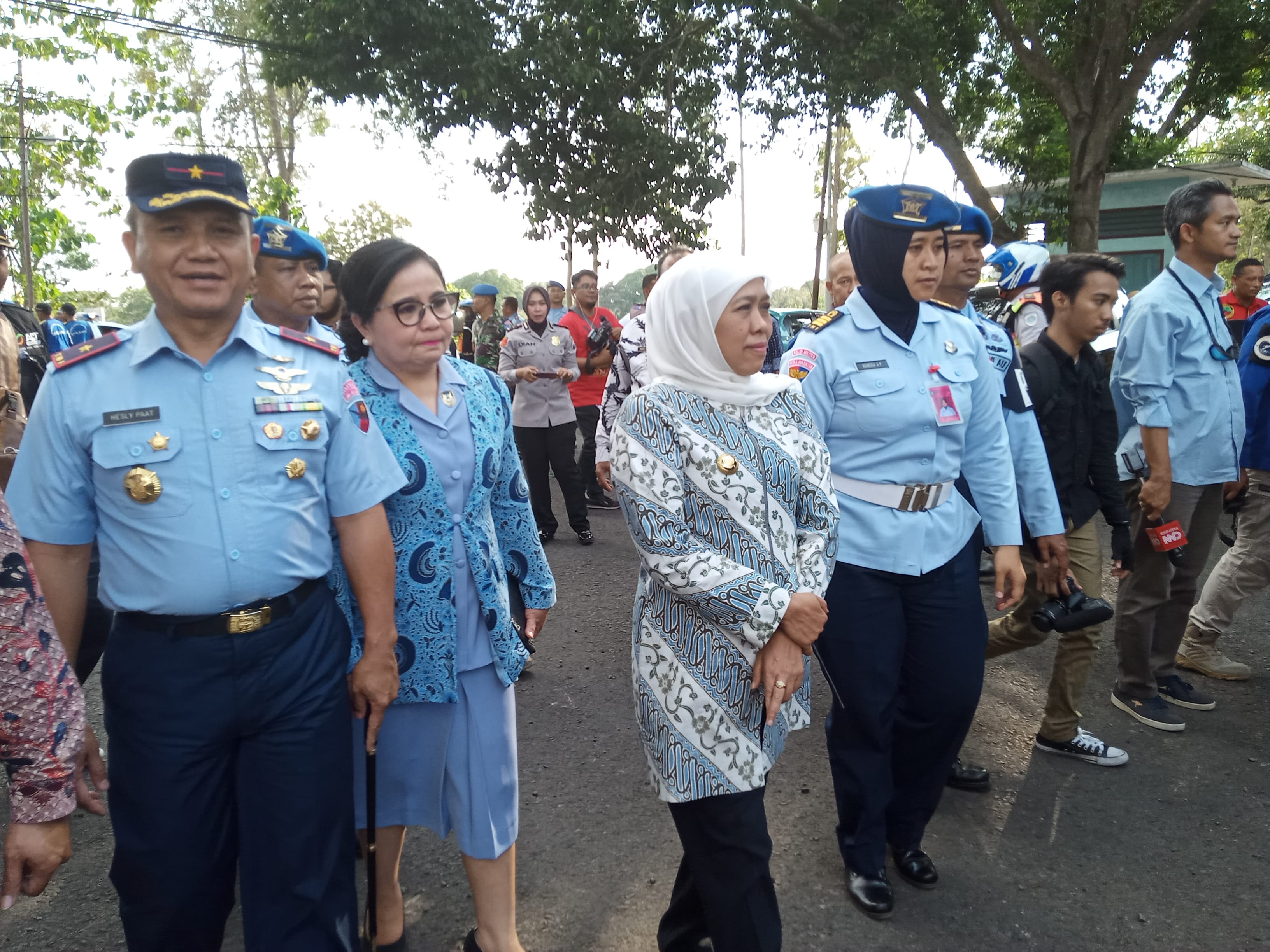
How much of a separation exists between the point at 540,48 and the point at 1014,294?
11319mm

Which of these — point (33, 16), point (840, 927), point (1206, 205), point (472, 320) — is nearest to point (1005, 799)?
point (840, 927)

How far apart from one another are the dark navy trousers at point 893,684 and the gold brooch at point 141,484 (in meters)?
1.77

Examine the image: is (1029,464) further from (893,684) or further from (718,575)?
(718,575)

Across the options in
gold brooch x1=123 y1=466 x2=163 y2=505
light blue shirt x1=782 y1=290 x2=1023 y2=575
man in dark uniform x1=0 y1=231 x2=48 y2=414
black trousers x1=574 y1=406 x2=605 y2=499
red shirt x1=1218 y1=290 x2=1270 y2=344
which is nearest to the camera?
gold brooch x1=123 y1=466 x2=163 y2=505

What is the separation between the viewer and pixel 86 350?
73.9 inches

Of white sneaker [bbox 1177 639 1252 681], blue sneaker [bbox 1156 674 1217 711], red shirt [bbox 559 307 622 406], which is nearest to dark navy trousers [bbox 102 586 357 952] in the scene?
blue sneaker [bbox 1156 674 1217 711]

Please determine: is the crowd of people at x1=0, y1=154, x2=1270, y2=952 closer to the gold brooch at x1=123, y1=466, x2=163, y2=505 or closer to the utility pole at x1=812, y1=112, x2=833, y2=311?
the gold brooch at x1=123, y1=466, x2=163, y2=505

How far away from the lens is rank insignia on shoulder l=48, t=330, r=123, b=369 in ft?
6.09

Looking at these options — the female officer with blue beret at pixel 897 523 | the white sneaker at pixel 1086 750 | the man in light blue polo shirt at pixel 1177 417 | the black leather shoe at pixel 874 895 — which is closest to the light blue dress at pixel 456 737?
the female officer with blue beret at pixel 897 523

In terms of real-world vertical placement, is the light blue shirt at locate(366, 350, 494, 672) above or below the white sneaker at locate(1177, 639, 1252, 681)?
above

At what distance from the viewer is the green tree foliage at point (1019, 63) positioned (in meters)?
12.1

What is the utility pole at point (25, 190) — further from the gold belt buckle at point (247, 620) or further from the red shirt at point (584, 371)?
the gold belt buckle at point (247, 620)

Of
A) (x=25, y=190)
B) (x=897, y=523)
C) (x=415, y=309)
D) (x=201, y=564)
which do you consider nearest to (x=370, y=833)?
(x=201, y=564)

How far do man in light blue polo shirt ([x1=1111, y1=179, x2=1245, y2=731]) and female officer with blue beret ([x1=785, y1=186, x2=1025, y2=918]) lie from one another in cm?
152
